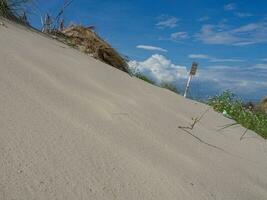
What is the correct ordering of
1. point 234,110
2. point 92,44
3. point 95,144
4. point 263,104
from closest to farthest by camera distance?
point 95,144 < point 92,44 < point 234,110 < point 263,104

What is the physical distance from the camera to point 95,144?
5.88 ft

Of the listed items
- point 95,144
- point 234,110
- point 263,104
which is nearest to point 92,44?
point 234,110

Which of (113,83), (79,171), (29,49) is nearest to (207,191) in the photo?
(79,171)

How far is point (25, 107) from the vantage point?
1.87m

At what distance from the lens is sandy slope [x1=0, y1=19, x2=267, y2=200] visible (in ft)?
4.78

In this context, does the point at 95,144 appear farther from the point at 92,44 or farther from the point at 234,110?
the point at 234,110

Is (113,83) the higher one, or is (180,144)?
(113,83)

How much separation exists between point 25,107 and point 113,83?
1.07 meters

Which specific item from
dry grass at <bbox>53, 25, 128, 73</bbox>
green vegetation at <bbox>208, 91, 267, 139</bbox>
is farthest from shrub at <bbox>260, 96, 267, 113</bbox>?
dry grass at <bbox>53, 25, 128, 73</bbox>

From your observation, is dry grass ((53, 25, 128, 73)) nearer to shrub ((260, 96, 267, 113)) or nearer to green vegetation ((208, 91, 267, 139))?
green vegetation ((208, 91, 267, 139))

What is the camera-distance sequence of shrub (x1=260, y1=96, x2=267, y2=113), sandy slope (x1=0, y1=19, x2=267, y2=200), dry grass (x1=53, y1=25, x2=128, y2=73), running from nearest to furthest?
sandy slope (x1=0, y1=19, x2=267, y2=200)
dry grass (x1=53, y1=25, x2=128, y2=73)
shrub (x1=260, y1=96, x2=267, y2=113)

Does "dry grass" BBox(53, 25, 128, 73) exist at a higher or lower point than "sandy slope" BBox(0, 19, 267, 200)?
higher

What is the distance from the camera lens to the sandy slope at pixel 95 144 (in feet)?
4.78

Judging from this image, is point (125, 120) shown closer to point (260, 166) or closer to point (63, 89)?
point (63, 89)
